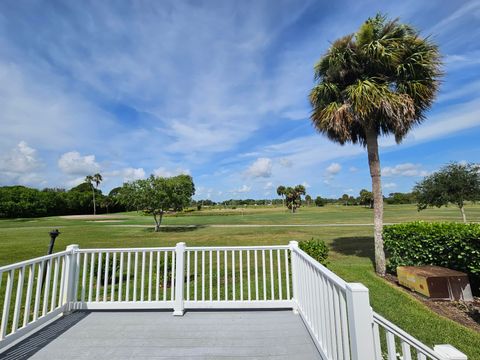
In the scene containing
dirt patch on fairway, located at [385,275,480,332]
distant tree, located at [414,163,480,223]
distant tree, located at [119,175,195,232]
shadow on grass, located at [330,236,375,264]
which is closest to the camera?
dirt patch on fairway, located at [385,275,480,332]

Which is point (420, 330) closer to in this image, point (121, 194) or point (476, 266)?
point (476, 266)

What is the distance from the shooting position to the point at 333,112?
7.18 m

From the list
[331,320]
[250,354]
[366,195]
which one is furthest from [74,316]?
[366,195]

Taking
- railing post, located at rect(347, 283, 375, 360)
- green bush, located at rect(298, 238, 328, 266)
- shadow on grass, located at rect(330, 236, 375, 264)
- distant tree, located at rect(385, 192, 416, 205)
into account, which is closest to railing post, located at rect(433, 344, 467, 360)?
railing post, located at rect(347, 283, 375, 360)

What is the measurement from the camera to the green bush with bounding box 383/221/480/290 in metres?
5.23

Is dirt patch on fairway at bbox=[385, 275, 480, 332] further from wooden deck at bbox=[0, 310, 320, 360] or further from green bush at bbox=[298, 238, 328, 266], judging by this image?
wooden deck at bbox=[0, 310, 320, 360]

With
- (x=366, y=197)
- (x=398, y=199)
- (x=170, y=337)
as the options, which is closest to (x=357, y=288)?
(x=170, y=337)

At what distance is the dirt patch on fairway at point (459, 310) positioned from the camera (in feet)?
14.1

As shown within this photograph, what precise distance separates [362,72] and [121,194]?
17659mm

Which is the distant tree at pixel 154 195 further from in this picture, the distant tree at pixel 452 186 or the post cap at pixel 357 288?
the post cap at pixel 357 288

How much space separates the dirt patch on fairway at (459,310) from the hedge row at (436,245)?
0.67 metres

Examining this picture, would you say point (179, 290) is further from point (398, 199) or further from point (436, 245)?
→ point (398, 199)

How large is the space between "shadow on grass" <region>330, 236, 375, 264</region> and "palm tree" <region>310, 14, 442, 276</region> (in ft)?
9.88

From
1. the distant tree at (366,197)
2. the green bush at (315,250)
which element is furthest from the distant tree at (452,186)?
the distant tree at (366,197)
